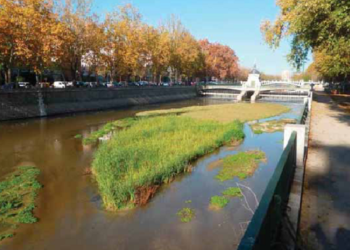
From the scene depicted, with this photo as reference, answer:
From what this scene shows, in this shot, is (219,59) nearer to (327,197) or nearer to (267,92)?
(267,92)

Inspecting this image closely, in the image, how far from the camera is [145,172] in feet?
40.8

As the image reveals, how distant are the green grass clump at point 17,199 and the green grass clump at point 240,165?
7680 millimetres

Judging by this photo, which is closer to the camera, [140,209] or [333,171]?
[333,171]

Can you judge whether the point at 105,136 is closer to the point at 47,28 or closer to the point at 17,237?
the point at 17,237

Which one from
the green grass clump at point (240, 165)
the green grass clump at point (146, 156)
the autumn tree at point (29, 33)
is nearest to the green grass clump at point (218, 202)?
the green grass clump at point (240, 165)

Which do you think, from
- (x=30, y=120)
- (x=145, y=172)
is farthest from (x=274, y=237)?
(x=30, y=120)

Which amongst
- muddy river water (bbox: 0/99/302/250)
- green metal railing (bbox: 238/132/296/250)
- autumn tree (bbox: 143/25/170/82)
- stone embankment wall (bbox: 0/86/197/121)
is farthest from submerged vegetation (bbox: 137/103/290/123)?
green metal railing (bbox: 238/132/296/250)

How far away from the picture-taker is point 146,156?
14.7m

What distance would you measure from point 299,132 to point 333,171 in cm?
193

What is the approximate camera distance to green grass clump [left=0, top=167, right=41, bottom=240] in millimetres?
9152

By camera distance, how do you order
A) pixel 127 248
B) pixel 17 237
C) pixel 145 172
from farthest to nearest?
pixel 145 172
pixel 17 237
pixel 127 248

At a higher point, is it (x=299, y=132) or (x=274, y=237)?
(x=299, y=132)

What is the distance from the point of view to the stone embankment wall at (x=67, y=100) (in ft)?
103

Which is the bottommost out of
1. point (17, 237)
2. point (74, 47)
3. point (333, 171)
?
point (17, 237)
